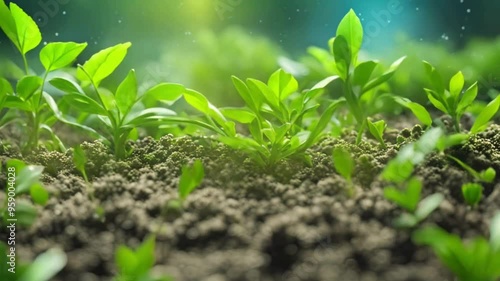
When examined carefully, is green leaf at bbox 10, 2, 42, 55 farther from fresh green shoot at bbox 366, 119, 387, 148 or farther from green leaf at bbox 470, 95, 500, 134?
green leaf at bbox 470, 95, 500, 134

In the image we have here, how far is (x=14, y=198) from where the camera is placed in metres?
0.98

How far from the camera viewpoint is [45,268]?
696 mm

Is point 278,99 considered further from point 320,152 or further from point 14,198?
point 14,198

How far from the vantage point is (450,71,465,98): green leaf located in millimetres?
1220

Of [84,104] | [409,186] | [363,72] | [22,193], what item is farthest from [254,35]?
[409,186]

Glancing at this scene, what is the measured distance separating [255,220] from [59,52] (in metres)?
0.63

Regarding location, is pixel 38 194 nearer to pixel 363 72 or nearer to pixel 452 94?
pixel 363 72

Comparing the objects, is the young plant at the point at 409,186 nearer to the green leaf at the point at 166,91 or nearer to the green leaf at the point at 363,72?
the green leaf at the point at 363,72

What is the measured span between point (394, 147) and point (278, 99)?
27 cm

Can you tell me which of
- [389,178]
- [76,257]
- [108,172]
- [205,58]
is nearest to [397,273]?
[389,178]

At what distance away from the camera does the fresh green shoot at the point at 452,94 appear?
122 centimetres

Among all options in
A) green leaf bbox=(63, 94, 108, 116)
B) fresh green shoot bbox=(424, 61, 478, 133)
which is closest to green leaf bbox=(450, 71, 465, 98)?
fresh green shoot bbox=(424, 61, 478, 133)

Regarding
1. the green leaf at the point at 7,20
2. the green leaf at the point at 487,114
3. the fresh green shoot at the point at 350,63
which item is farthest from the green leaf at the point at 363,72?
the green leaf at the point at 7,20

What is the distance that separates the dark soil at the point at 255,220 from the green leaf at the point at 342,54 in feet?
0.72
